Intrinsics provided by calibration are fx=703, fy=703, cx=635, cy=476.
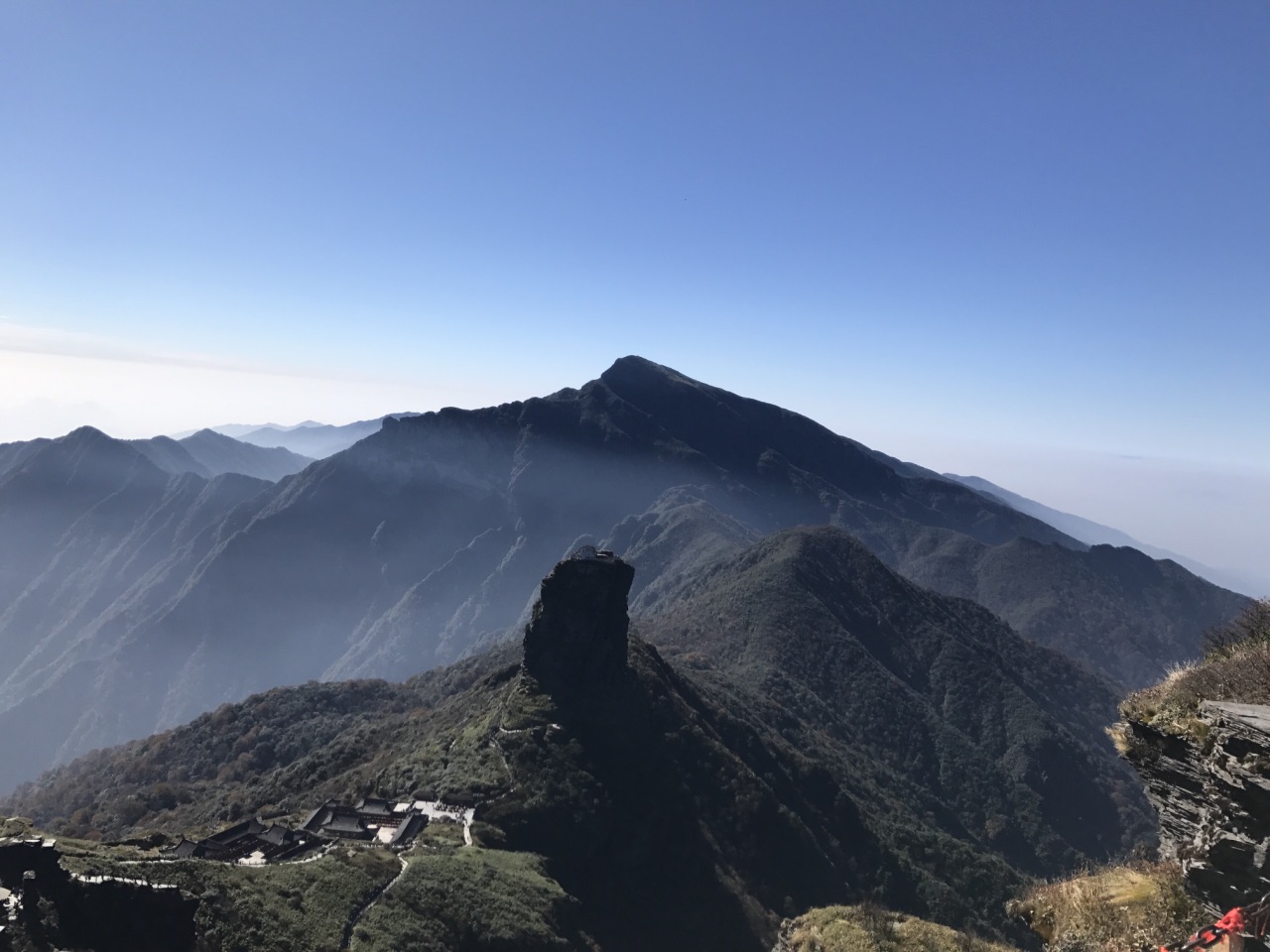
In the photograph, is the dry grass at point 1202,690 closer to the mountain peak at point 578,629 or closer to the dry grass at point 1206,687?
the dry grass at point 1206,687

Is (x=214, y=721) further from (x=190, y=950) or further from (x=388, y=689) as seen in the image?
(x=190, y=950)

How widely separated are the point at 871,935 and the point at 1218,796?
11853 millimetres

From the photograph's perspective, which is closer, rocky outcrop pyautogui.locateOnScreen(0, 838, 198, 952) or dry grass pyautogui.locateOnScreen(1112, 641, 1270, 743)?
dry grass pyautogui.locateOnScreen(1112, 641, 1270, 743)

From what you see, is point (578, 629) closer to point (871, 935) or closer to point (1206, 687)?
point (871, 935)

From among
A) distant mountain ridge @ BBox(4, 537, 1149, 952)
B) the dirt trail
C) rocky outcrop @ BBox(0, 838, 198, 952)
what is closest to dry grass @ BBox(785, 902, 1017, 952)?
the dirt trail

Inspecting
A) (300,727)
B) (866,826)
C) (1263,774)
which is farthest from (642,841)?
(300,727)

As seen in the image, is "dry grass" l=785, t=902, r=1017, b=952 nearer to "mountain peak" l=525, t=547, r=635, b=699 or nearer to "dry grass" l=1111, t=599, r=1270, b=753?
"dry grass" l=1111, t=599, r=1270, b=753

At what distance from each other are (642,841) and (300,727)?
69869 mm

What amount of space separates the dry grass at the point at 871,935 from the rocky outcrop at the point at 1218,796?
7786 millimetres

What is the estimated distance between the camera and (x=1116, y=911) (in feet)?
55.7

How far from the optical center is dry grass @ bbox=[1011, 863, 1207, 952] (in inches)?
623

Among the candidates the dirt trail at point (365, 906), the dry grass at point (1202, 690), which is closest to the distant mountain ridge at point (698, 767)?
the dirt trail at point (365, 906)

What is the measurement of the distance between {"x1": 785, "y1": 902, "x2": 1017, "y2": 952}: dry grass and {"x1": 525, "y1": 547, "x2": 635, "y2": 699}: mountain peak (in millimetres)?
52186

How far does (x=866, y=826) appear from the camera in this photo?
78312 millimetres
